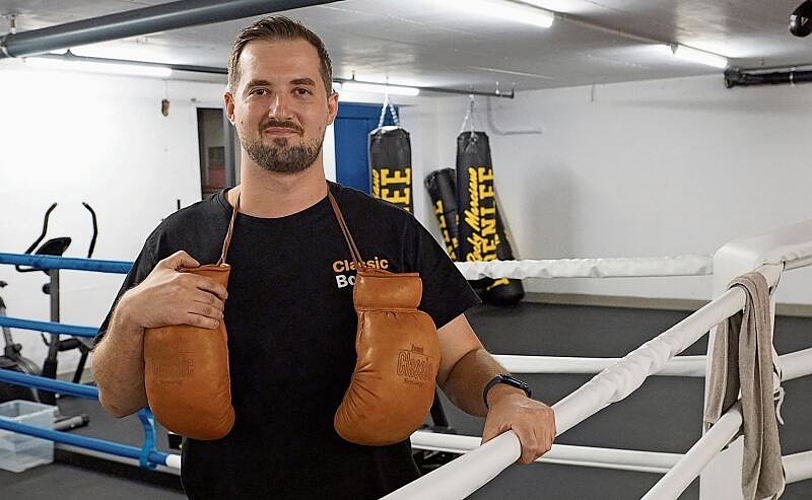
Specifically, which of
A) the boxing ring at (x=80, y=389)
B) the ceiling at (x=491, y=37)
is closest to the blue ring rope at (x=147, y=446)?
the boxing ring at (x=80, y=389)

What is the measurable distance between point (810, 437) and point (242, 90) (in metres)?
4.14

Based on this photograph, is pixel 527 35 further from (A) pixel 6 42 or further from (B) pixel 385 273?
(B) pixel 385 273

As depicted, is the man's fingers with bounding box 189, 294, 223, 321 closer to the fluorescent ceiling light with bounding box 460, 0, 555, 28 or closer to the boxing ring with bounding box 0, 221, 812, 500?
the boxing ring with bounding box 0, 221, 812, 500

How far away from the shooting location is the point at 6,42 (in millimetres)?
4191

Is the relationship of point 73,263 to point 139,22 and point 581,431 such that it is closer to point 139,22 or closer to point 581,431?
point 139,22

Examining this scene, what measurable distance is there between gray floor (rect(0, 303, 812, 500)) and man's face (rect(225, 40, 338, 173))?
9.35ft

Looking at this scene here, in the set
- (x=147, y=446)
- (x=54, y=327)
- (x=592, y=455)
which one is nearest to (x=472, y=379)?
(x=592, y=455)

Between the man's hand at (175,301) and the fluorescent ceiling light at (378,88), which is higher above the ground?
the fluorescent ceiling light at (378,88)

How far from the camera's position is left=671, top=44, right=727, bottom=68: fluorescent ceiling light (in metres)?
6.54

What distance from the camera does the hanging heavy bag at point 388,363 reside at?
1312 mm

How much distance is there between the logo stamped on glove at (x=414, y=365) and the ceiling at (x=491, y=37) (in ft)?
10.4

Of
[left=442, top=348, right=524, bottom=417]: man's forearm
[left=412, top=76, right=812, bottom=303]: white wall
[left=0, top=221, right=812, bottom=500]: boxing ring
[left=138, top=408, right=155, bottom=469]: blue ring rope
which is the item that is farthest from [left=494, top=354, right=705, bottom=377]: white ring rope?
[left=412, top=76, right=812, bottom=303]: white wall

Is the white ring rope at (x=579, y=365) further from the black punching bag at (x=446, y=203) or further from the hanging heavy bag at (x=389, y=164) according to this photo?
the black punching bag at (x=446, y=203)

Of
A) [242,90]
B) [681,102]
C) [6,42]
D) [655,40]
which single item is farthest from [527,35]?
[242,90]
